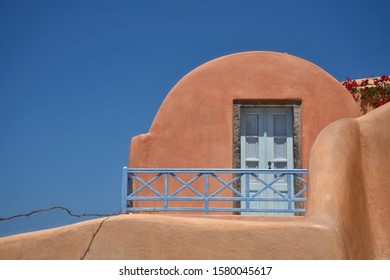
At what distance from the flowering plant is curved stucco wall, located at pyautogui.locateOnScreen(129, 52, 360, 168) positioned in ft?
2.00

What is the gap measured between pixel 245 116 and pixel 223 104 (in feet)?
1.80

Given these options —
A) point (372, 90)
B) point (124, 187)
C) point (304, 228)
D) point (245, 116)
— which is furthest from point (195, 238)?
point (372, 90)

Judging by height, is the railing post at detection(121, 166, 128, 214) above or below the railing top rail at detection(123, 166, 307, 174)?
below

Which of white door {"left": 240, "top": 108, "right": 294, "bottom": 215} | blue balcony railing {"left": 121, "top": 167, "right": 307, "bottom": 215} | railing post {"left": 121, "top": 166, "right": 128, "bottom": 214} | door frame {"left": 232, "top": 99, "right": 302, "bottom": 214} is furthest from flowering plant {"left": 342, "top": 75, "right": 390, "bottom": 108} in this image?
railing post {"left": 121, "top": 166, "right": 128, "bottom": 214}

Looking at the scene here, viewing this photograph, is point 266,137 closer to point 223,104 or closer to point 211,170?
point 223,104

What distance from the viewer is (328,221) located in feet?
14.5

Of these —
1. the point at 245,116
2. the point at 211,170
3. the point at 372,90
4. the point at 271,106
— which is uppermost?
the point at 372,90

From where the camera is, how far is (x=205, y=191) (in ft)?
30.9

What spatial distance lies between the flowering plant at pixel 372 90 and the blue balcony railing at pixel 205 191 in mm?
2406

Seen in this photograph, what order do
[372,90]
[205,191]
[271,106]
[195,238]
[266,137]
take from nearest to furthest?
[195,238] → [205,191] → [271,106] → [266,137] → [372,90]

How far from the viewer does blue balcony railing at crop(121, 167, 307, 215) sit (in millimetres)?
9398

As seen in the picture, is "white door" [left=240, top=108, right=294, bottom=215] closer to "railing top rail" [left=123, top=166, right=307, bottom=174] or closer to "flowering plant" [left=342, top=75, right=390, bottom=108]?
"railing top rail" [left=123, top=166, right=307, bottom=174]
